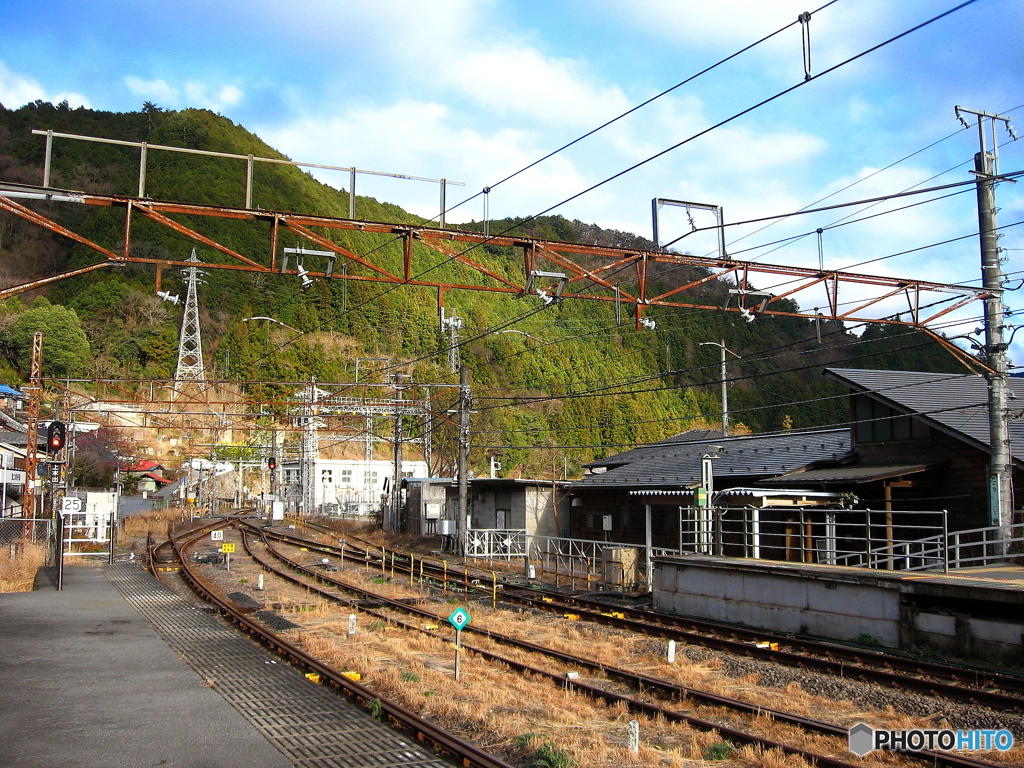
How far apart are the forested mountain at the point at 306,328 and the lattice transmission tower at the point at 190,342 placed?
1.68 meters

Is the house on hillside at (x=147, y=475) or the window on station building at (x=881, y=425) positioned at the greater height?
the window on station building at (x=881, y=425)

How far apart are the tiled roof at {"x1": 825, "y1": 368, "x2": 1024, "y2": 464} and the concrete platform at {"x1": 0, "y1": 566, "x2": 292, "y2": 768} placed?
1581cm

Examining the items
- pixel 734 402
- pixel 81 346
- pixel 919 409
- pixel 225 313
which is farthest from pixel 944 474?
pixel 734 402

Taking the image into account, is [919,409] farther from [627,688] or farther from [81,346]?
[81,346]

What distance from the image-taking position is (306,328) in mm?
73812

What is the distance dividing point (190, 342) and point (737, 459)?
167 ft

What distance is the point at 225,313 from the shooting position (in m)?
73.5

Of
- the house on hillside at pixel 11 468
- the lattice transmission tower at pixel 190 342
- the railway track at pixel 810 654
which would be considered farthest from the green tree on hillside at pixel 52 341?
the railway track at pixel 810 654

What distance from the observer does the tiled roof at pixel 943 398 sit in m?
19.8

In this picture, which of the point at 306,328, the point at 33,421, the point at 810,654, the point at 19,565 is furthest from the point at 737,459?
the point at 306,328

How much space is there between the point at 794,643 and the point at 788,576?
6.01ft

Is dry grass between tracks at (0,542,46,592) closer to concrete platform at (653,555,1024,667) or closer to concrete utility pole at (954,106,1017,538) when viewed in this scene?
concrete platform at (653,555,1024,667)

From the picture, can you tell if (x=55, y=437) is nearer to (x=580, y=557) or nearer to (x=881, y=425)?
(x=580, y=557)

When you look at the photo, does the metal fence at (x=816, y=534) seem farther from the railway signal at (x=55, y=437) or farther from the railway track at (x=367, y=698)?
the railway signal at (x=55, y=437)
